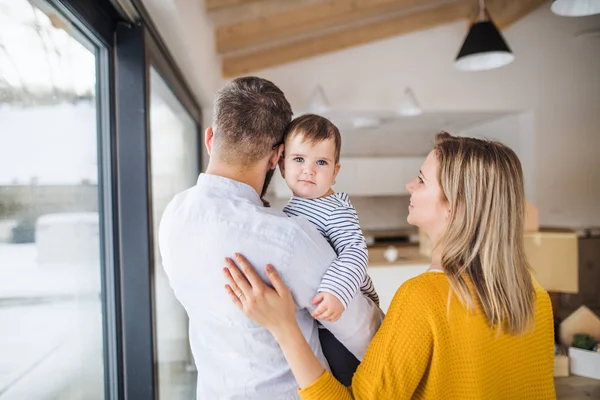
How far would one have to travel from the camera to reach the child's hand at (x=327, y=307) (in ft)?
3.23

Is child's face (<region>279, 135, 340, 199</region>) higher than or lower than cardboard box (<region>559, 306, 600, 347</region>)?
higher

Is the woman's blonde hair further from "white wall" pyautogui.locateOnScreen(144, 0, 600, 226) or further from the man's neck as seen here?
"white wall" pyautogui.locateOnScreen(144, 0, 600, 226)

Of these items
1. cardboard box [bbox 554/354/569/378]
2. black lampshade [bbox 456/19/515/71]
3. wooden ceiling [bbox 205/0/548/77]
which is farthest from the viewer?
wooden ceiling [bbox 205/0/548/77]

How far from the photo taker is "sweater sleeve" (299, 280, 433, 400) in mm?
1037

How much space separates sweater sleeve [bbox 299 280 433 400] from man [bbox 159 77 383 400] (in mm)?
88

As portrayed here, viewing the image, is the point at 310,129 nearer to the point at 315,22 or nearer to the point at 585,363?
the point at 585,363

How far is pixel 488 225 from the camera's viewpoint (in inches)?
43.6

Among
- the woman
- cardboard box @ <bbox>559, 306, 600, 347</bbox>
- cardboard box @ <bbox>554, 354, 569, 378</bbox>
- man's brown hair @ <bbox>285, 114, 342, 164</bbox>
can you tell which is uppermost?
man's brown hair @ <bbox>285, 114, 342, 164</bbox>

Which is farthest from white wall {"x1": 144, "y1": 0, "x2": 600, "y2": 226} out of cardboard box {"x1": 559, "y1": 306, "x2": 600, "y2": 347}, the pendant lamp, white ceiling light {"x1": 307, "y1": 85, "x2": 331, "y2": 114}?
cardboard box {"x1": 559, "y1": 306, "x2": 600, "y2": 347}

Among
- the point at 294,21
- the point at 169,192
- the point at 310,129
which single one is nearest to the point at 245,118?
the point at 310,129

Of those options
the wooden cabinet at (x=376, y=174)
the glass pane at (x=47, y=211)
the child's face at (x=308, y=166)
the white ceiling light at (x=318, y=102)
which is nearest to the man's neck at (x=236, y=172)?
the child's face at (x=308, y=166)

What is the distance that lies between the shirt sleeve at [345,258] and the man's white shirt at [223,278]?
0.12ft

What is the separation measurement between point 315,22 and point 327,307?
312 centimetres

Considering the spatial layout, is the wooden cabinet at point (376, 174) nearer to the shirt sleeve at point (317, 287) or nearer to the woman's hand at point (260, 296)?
the shirt sleeve at point (317, 287)
